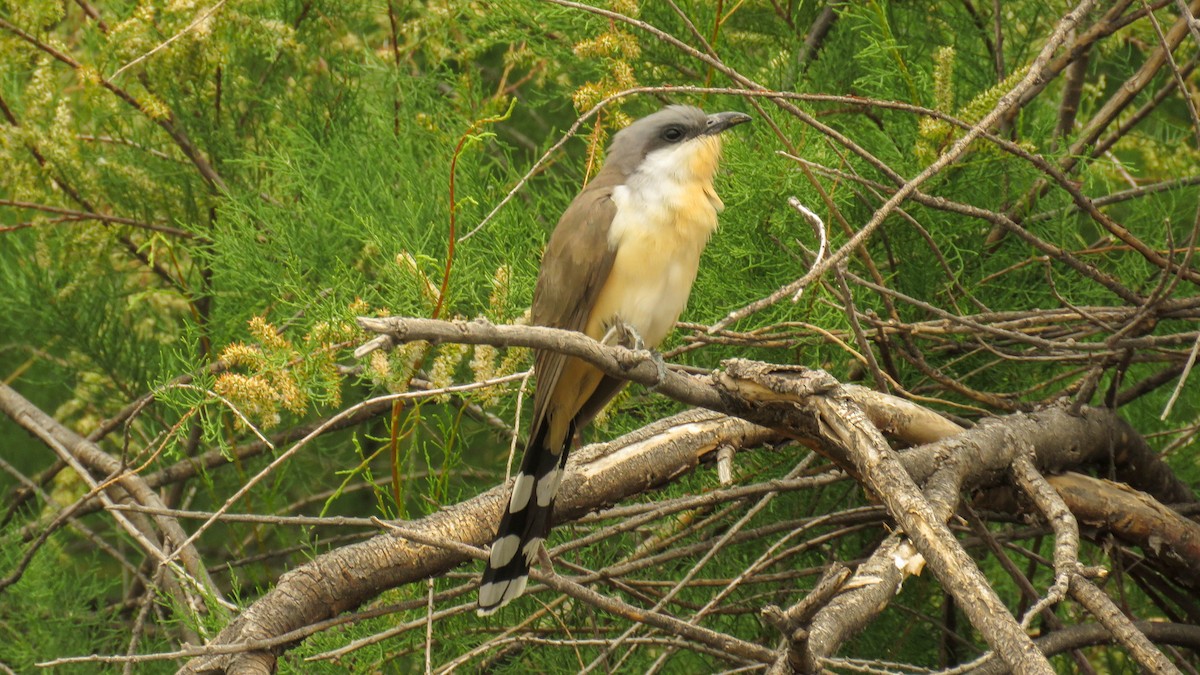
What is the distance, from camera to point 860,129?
3.46m

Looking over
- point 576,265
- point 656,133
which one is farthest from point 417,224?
point 656,133

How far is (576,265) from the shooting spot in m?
3.02

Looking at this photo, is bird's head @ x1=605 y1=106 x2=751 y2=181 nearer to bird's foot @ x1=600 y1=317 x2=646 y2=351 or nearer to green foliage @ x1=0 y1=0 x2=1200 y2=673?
green foliage @ x1=0 y1=0 x2=1200 y2=673

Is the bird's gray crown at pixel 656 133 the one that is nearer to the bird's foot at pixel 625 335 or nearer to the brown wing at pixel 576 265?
the brown wing at pixel 576 265

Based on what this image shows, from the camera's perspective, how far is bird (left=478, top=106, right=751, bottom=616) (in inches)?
116

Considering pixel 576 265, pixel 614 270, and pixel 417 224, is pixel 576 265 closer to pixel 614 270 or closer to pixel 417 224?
pixel 614 270

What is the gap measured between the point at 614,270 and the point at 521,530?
705 millimetres

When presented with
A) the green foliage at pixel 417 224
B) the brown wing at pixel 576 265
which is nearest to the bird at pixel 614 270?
the brown wing at pixel 576 265

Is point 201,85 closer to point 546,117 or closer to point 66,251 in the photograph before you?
point 66,251

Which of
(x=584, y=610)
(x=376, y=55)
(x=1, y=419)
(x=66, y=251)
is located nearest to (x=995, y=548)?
(x=584, y=610)

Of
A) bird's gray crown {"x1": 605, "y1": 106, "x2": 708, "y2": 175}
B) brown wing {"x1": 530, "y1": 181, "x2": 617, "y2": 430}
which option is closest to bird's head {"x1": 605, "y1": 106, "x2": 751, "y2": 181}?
bird's gray crown {"x1": 605, "y1": 106, "x2": 708, "y2": 175}

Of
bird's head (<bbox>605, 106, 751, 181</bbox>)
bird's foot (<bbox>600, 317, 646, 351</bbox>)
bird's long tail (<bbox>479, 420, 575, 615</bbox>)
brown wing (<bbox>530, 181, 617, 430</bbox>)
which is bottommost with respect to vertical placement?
bird's long tail (<bbox>479, 420, 575, 615</bbox>)

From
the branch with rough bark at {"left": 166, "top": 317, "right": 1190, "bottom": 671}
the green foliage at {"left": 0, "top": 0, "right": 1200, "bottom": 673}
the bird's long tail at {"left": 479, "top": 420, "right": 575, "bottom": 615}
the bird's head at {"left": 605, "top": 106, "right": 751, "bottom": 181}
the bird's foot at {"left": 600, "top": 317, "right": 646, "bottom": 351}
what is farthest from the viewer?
the bird's head at {"left": 605, "top": 106, "right": 751, "bottom": 181}

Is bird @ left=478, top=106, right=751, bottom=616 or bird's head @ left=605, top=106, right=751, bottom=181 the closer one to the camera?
bird @ left=478, top=106, right=751, bottom=616
